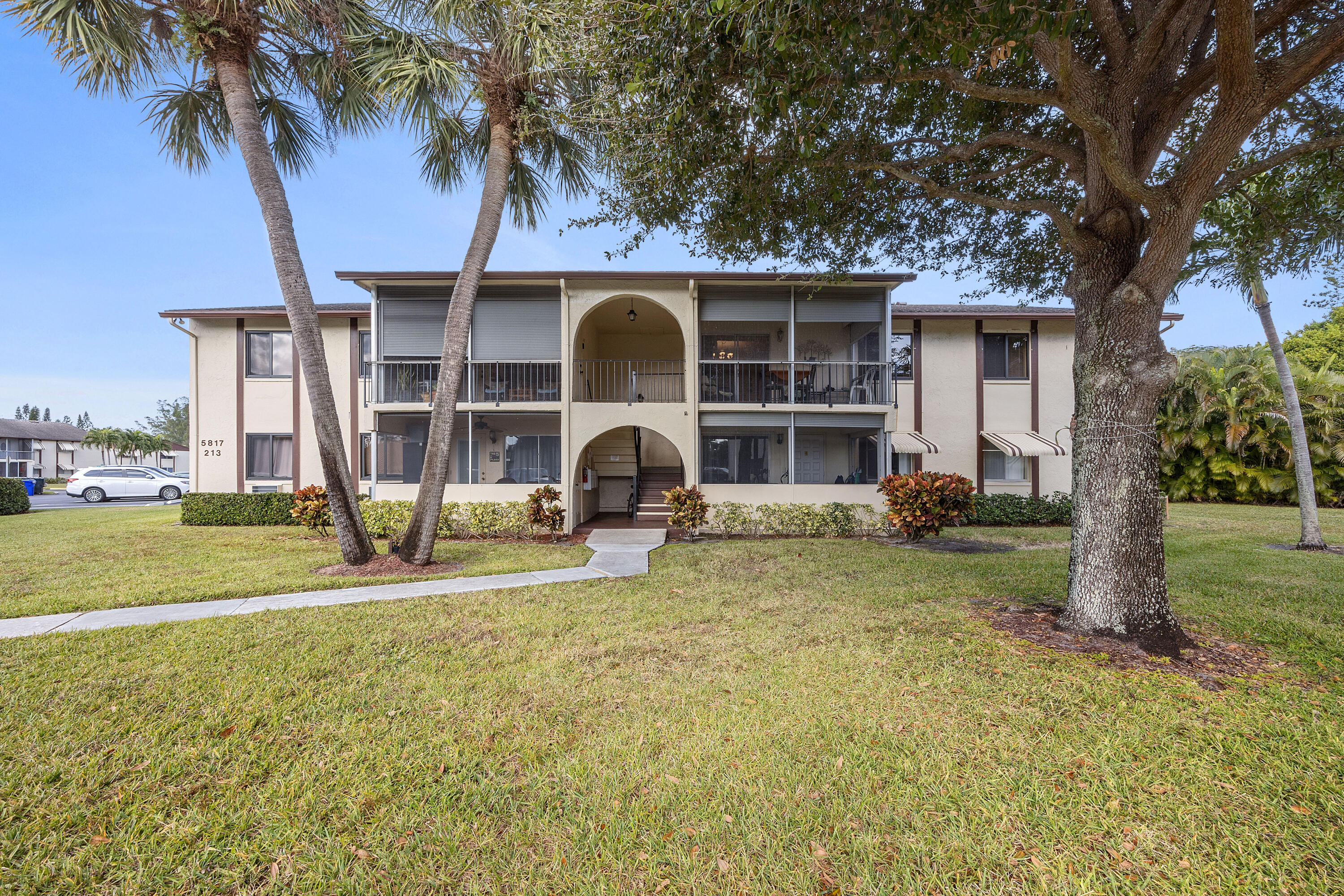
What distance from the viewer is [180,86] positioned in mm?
8883

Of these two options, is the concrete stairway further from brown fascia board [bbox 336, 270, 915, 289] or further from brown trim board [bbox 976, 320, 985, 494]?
brown trim board [bbox 976, 320, 985, 494]

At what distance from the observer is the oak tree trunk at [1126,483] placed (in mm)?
4734

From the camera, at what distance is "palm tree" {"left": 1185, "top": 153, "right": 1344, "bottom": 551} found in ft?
21.6

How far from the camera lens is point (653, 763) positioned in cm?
301

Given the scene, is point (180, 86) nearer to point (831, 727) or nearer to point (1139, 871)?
point (831, 727)

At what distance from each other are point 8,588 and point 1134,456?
12978 mm

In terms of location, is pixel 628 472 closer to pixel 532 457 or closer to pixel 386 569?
pixel 532 457

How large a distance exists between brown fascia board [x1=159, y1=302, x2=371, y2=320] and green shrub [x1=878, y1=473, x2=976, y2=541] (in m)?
14.8

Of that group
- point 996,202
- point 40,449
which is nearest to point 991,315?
point 996,202

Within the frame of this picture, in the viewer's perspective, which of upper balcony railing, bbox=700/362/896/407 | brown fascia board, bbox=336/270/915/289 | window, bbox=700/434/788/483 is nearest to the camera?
brown fascia board, bbox=336/270/915/289

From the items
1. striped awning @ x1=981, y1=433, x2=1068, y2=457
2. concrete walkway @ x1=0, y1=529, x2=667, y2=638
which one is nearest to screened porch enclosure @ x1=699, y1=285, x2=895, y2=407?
striped awning @ x1=981, y1=433, x2=1068, y2=457

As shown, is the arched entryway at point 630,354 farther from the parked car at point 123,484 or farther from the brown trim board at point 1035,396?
the parked car at point 123,484

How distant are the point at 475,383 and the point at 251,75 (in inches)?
282

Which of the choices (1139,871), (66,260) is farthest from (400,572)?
(66,260)
